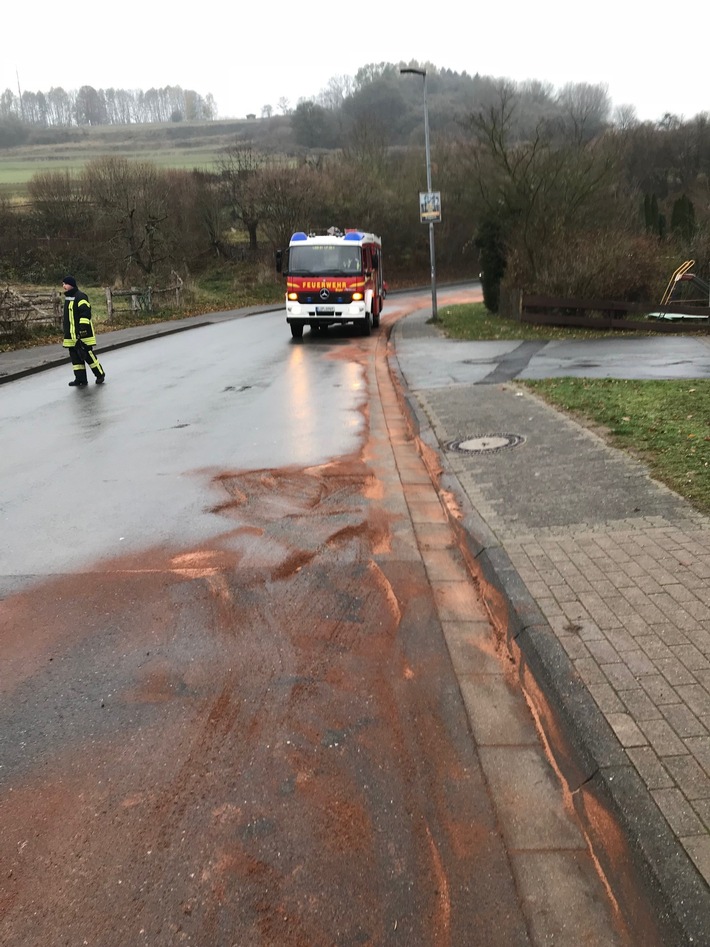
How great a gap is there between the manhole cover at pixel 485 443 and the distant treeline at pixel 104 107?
4903 inches

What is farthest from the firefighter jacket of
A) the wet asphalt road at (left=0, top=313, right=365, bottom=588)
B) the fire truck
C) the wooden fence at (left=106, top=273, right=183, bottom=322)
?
the wooden fence at (left=106, top=273, right=183, bottom=322)

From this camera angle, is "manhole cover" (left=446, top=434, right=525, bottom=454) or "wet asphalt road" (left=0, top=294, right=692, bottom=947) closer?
"wet asphalt road" (left=0, top=294, right=692, bottom=947)

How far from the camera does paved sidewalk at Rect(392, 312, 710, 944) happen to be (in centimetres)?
273

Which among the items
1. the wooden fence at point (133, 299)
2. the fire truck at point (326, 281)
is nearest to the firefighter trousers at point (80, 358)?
the fire truck at point (326, 281)

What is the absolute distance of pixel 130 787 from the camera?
324cm

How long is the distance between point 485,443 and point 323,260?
50.1 feet

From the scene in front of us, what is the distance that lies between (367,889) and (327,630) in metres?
1.99

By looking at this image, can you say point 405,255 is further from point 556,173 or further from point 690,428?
point 690,428

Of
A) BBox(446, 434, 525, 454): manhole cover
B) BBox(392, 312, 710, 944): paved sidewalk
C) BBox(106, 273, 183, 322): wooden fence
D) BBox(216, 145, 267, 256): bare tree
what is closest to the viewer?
BBox(392, 312, 710, 944): paved sidewalk

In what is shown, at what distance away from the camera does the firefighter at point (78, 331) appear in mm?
14367

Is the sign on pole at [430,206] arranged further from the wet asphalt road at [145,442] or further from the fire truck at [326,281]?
the wet asphalt road at [145,442]

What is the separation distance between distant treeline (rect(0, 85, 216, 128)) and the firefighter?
380 ft

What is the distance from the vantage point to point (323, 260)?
22500 mm

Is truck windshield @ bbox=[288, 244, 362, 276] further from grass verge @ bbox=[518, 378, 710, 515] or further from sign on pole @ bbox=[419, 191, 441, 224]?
grass verge @ bbox=[518, 378, 710, 515]
